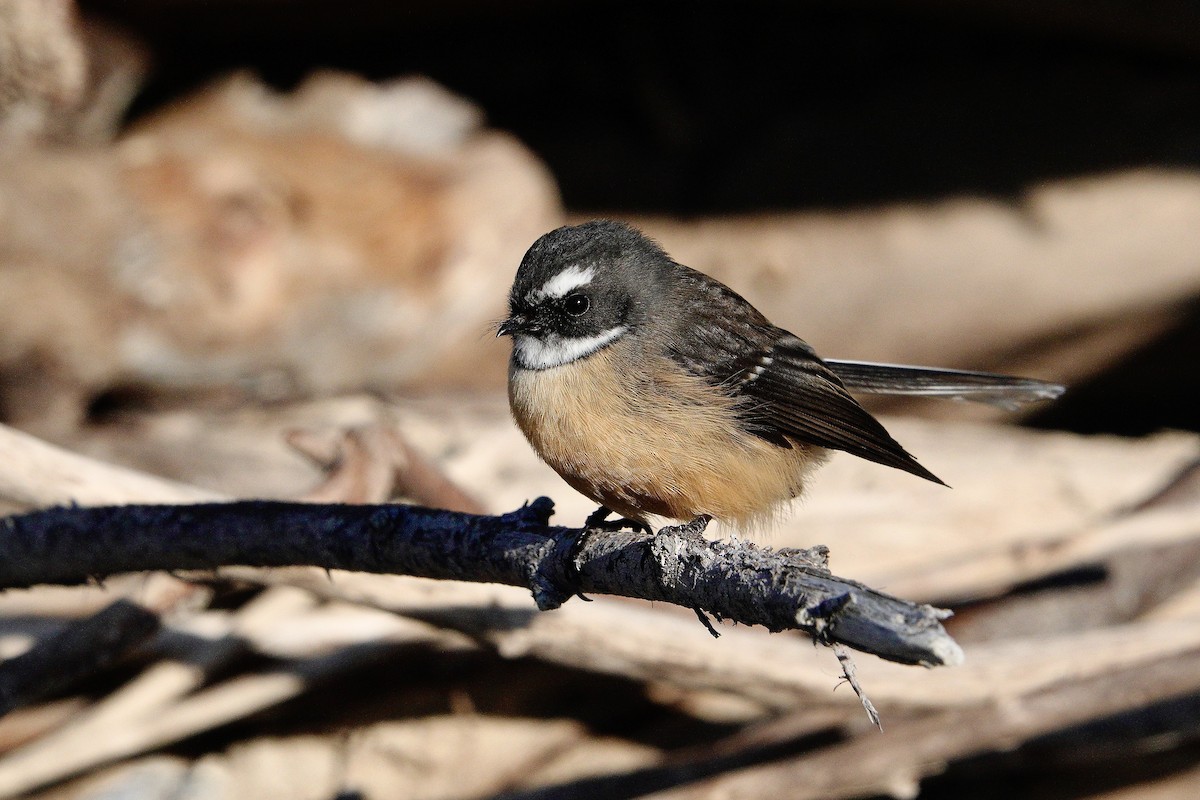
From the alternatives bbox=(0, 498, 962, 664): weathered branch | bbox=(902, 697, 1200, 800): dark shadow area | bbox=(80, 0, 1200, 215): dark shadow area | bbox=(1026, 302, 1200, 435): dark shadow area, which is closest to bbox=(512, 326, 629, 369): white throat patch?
bbox=(0, 498, 962, 664): weathered branch

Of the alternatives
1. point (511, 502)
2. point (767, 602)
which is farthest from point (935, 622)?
point (511, 502)

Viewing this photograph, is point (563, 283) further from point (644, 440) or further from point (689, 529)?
point (689, 529)

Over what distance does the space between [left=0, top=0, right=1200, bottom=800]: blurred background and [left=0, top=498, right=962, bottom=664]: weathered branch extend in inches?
41.2

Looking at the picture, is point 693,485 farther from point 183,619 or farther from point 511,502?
point 511,502

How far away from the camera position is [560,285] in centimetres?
406

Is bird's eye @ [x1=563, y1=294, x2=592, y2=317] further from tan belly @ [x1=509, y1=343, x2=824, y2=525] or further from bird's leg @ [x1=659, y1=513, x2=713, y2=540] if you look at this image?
bird's leg @ [x1=659, y1=513, x2=713, y2=540]

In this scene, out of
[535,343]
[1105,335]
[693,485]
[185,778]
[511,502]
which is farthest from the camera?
[1105,335]

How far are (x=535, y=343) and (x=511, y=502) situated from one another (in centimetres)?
291

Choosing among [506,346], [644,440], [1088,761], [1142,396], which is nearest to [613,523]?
[644,440]

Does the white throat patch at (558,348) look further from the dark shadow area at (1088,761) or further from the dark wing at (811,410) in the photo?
the dark shadow area at (1088,761)

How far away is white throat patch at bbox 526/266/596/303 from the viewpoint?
406 cm

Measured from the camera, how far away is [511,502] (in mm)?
6871

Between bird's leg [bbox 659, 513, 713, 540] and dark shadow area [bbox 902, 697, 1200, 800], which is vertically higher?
bird's leg [bbox 659, 513, 713, 540]

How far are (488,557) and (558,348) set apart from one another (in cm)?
98
